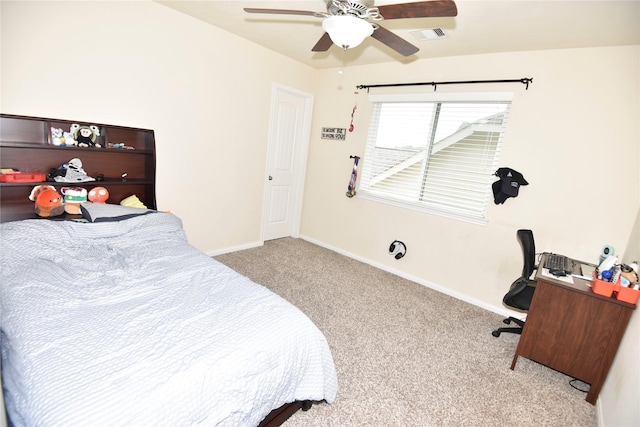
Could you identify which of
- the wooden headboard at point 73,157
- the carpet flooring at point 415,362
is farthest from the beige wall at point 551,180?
the wooden headboard at point 73,157

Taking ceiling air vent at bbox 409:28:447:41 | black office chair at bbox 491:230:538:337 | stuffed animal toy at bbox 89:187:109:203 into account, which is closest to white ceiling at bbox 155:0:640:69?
Answer: ceiling air vent at bbox 409:28:447:41

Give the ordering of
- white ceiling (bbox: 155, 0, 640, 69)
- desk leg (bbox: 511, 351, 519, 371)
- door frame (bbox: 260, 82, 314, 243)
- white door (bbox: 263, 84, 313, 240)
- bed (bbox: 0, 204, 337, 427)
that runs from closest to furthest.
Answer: bed (bbox: 0, 204, 337, 427) → white ceiling (bbox: 155, 0, 640, 69) → desk leg (bbox: 511, 351, 519, 371) → door frame (bbox: 260, 82, 314, 243) → white door (bbox: 263, 84, 313, 240)

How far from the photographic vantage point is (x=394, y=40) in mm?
1979

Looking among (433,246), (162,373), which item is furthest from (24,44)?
(433,246)

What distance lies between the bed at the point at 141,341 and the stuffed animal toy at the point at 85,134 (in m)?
0.79

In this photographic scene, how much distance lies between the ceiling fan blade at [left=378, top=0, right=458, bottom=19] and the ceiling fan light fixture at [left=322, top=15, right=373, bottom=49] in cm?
12

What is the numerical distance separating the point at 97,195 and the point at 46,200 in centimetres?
36

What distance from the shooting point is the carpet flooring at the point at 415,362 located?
1791 millimetres

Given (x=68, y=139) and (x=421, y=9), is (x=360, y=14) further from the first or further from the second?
(x=68, y=139)

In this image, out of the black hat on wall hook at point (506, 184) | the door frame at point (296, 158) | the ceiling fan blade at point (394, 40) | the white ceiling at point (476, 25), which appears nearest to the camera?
the ceiling fan blade at point (394, 40)

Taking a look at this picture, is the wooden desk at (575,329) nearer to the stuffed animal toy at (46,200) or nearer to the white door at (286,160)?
the white door at (286,160)

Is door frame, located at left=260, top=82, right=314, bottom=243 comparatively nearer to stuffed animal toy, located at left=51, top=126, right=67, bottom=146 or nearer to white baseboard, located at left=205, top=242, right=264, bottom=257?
white baseboard, located at left=205, top=242, right=264, bottom=257

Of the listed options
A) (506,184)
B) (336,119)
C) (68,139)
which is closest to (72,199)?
(68,139)

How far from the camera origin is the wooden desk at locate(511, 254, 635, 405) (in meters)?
1.94
